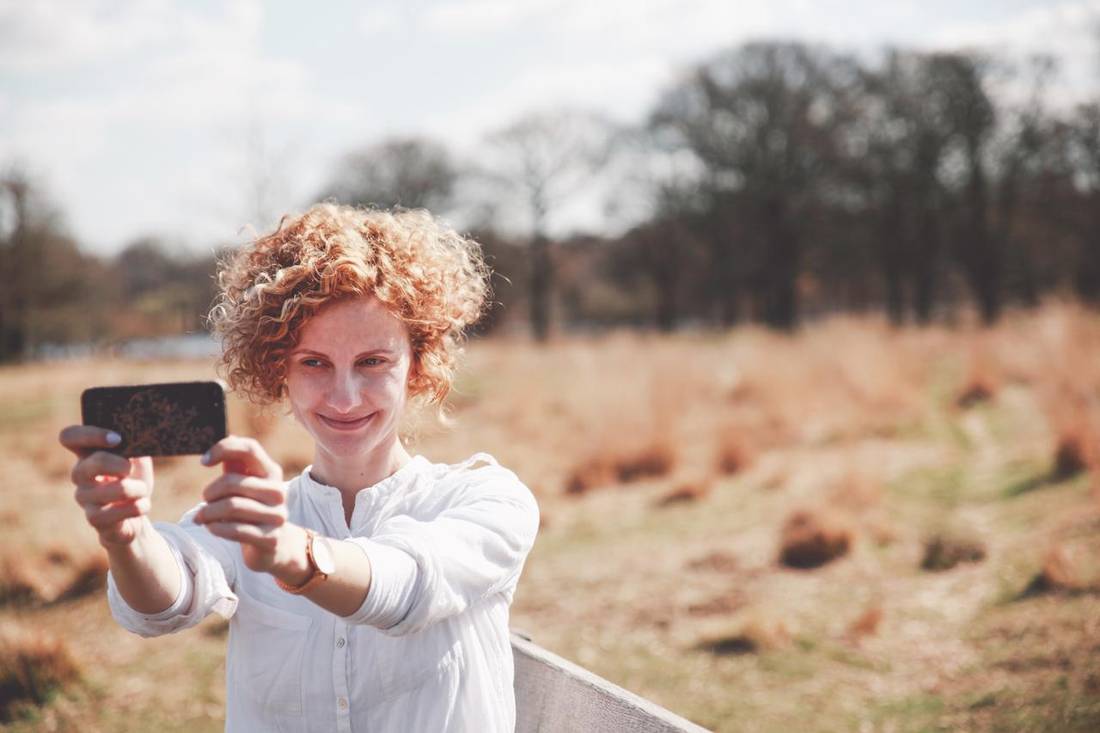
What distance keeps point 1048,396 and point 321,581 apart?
9.02 meters

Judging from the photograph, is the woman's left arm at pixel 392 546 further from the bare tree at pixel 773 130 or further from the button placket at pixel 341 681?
the bare tree at pixel 773 130

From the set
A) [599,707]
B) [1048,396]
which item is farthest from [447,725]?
[1048,396]

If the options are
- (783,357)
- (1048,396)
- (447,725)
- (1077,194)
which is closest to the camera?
(447,725)

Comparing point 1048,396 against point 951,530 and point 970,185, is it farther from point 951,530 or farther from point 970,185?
point 970,185

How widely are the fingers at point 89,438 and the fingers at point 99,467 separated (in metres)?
0.01

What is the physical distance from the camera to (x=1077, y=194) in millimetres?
27438

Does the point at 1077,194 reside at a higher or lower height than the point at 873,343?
higher

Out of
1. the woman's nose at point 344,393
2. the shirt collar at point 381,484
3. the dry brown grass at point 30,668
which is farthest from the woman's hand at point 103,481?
the dry brown grass at point 30,668

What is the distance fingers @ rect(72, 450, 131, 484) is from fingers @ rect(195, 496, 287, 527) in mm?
204

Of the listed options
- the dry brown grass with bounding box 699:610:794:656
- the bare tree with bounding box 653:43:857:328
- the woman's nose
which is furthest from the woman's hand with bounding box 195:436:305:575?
the bare tree with bounding box 653:43:857:328

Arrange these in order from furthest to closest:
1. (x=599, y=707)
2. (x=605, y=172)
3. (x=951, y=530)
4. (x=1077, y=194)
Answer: (x=605, y=172), (x=1077, y=194), (x=951, y=530), (x=599, y=707)

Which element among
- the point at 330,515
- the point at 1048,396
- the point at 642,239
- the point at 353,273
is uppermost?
the point at 642,239

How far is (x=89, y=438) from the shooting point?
1.23 meters

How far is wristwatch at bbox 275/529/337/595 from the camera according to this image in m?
1.22
